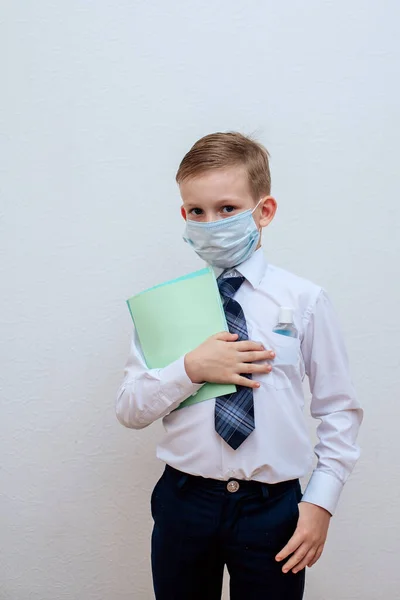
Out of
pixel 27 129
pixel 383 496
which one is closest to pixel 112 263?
pixel 27 129

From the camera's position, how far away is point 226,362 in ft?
3.43

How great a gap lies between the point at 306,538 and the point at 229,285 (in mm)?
445

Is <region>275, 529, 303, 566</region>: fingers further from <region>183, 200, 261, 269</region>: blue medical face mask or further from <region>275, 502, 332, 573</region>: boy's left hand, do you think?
<region>183, 200, 261, 269</region>: blue medical face mask

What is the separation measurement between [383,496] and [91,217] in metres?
1.00

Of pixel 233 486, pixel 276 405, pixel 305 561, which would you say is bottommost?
pixel 305 561

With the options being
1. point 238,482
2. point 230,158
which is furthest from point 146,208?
point 238,482

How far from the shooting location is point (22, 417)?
5.26 feet

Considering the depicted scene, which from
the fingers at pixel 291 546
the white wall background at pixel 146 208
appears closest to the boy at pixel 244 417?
the fingers at pixel 291 546

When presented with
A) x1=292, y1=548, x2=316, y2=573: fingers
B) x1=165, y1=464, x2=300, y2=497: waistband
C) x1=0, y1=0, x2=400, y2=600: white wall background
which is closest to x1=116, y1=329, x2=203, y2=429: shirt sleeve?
x1=165, y1=464, x2=300, y2=497: waistband

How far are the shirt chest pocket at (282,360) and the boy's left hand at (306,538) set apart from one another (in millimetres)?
209

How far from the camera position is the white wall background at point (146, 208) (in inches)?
59.1

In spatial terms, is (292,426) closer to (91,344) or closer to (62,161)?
(91,344)

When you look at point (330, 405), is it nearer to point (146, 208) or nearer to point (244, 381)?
point (244, 381)

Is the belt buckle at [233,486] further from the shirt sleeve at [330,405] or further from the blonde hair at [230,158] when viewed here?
the blonde hair at [230,158]
